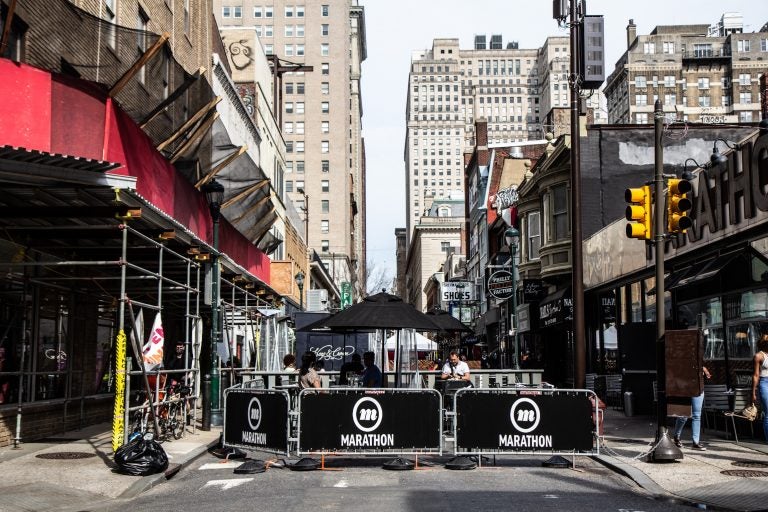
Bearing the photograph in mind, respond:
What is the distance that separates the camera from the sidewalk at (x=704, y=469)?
33.1 ft

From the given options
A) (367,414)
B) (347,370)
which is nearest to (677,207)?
(367,414)

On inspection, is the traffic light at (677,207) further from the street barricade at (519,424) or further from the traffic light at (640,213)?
the street barricade at (519,424)

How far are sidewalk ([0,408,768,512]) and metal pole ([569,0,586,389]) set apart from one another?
1.63 meters

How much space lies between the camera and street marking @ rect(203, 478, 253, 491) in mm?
11337

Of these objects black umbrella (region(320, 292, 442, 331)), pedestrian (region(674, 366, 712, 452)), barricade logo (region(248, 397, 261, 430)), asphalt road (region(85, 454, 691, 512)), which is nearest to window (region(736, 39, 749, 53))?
black umbrella (region(320, 292, 442, 331))

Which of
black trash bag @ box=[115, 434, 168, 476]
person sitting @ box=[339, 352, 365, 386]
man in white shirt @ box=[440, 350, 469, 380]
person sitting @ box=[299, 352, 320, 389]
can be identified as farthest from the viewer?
person sitting @ box=[339, 352, 365, 386]

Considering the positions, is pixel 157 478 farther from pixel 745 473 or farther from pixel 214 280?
pixel 745 473

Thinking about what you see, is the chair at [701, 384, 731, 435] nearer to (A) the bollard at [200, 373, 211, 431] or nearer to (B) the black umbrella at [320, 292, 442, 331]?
(B) the black umbrella at [320, 292, 442, 331]

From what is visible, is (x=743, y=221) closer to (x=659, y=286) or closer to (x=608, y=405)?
(x=659, y=286)

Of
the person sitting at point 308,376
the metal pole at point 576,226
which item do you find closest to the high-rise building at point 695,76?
the metal pole at point 576,226

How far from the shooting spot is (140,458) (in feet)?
38.9

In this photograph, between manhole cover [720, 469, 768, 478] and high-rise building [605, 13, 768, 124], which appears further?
high-rise building [605, 13, 768, 124]

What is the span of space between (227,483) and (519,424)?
13.9 feet

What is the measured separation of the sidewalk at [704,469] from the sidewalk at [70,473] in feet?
21.1
